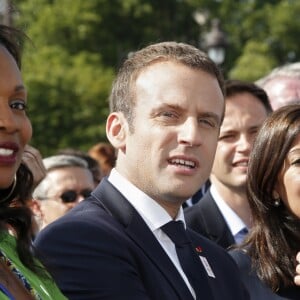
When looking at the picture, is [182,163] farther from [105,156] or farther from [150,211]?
[105,156]

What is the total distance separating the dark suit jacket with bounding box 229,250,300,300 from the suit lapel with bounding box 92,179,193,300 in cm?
79

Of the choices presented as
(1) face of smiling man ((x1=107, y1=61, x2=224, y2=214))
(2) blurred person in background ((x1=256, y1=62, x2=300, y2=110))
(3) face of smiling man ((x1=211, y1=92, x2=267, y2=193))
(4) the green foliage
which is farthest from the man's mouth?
(4) the green foliage

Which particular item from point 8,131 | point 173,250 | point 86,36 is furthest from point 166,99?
point 86,36

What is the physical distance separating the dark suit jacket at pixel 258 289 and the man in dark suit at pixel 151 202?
0.90 ft

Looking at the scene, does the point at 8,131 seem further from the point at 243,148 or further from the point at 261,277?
the point at 243,148

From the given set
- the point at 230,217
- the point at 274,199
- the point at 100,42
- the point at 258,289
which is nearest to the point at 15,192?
the point at 258,289

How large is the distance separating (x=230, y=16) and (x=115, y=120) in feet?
126

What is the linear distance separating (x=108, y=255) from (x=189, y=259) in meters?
0.43

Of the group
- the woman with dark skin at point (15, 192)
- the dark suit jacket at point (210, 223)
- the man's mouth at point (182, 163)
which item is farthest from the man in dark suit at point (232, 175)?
the woman with dark skin at point (15, 192)

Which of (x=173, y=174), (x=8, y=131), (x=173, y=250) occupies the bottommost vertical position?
(x=173, y=250)

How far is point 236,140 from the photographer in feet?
19.3

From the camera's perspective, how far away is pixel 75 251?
343 cm

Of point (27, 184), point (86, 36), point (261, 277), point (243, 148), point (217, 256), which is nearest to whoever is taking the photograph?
point (27, 184)

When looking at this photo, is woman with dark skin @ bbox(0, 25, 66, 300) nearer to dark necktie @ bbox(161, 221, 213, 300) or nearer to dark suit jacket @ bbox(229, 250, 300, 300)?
dark necktie @ bbox(161, 221, 213, 300)
